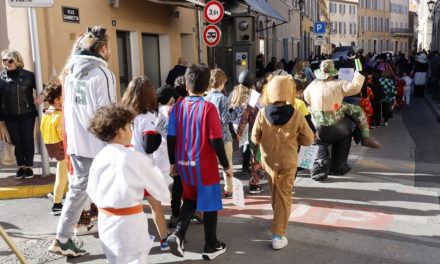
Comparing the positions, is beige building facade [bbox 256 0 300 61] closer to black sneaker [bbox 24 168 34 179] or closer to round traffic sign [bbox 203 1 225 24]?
round traffic sign [bbox 203 1 225 24]

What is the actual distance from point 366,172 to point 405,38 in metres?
88.2

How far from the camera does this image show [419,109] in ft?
52.2

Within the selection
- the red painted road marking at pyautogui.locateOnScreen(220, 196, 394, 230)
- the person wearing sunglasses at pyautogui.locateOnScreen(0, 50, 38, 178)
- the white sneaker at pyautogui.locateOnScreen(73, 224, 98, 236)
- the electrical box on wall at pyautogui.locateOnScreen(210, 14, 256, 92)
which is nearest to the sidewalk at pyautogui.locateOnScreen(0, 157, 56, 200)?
the person wearing sunglasses at pyautogui.locateOnScreen(0, 50, 38, 178)

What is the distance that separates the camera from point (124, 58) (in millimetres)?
11750

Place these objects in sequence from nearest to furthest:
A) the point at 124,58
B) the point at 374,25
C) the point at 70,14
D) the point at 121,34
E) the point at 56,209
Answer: the point at 56,209 < the point at 70,14 < the point at 121,34 < the point at 124,58 < the point at 374,25

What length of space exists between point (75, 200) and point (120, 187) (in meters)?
1.28

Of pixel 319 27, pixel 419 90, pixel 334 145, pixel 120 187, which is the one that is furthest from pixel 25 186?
pixel 319 27

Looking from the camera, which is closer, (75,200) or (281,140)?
(75,200)

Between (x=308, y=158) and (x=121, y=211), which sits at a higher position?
Answer: (x=121, y=211)

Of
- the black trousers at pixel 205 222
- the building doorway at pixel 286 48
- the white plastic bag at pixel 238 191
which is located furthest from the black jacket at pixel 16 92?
the building doorway at pixel 286 48

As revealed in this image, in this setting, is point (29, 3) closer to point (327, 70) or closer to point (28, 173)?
point (28, 173)

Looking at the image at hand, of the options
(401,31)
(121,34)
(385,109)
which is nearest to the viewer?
(121,34)

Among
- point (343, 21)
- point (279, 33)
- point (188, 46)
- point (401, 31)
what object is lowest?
point (188, 46)

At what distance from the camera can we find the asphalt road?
14.1ft
